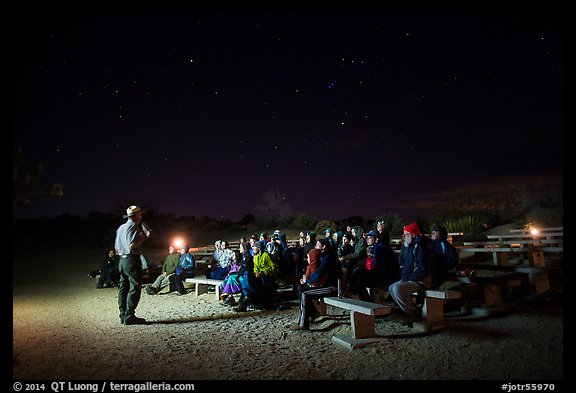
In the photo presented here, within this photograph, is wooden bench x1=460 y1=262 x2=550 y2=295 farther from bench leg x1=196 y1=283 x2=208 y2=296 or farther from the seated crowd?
bench leg x1=196 y1=283 x2=208 y2=296

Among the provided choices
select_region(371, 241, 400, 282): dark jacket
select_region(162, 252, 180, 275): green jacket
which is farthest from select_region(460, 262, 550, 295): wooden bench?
select_region(162, 252, 180, 275): green jacket

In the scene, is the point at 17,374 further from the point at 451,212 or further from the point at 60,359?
the point at 451,212

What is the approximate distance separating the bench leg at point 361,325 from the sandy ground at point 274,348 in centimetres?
21

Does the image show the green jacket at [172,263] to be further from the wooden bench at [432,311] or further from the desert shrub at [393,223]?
the desert shrub at [393,223]

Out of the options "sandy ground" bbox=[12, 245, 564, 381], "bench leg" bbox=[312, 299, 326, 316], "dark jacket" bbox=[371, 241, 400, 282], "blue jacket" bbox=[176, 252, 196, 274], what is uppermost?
"dark jacket" bbox=[371, 241, 400, 282]

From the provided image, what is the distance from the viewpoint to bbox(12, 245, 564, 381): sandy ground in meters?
4.44

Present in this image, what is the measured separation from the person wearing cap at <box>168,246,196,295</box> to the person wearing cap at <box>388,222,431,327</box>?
607cm

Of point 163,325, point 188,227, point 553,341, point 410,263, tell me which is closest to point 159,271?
point 163,325

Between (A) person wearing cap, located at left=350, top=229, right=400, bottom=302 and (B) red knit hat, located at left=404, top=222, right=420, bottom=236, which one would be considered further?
(A) person wearing cap, located at left=350, top=229, right=400, bottom=302

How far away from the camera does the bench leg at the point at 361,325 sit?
213 inches

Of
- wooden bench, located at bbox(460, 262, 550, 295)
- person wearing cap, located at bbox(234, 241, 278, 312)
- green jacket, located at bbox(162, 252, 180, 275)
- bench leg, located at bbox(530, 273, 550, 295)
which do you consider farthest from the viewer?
green jacket, located at bbox(162, 252, 180, 275)

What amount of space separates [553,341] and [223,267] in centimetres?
712

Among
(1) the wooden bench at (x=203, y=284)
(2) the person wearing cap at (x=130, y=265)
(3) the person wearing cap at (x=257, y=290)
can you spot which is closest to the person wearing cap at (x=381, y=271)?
(3) the person wearing cap at (x=257, y=290)

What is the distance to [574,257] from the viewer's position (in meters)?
4.52
